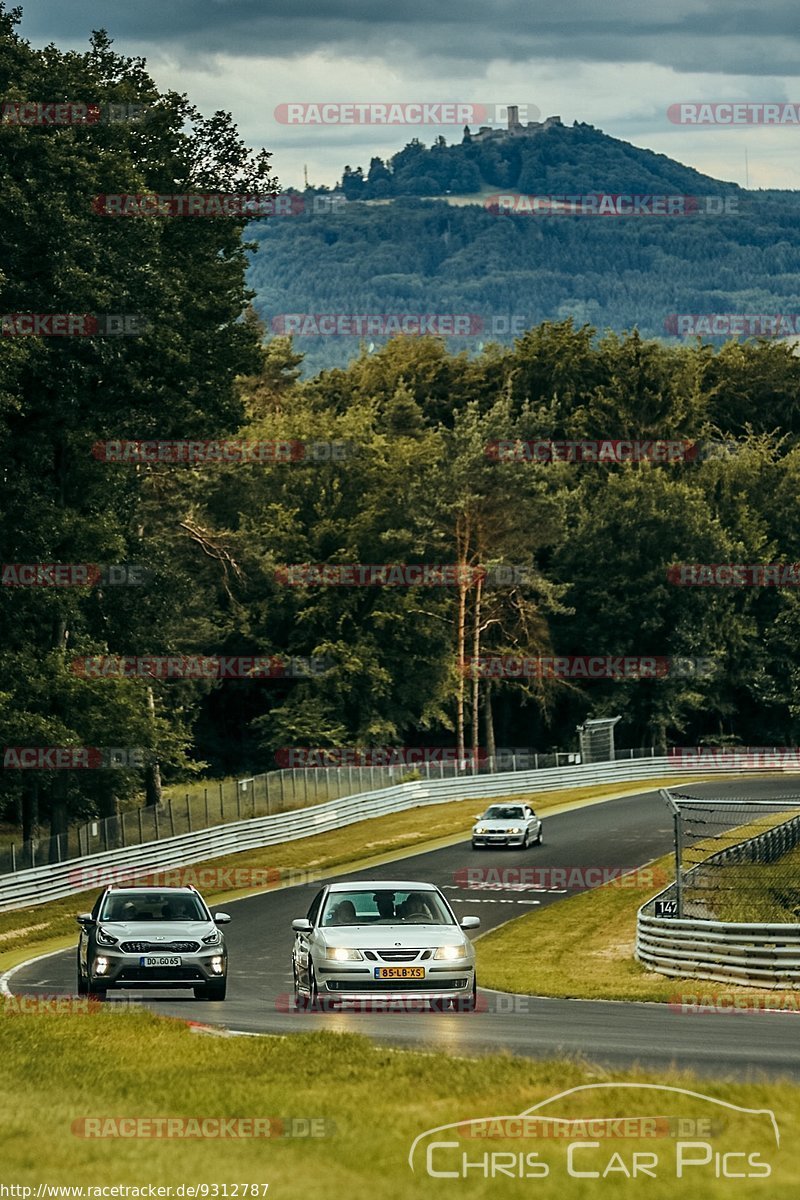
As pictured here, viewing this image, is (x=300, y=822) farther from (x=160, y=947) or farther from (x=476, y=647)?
(x=160, y=947)

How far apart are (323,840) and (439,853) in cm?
591

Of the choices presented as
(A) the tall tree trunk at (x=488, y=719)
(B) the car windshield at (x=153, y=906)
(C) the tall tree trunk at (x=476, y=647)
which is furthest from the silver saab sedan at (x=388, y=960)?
(A) the tall tree trunk at (x=488, y=719)

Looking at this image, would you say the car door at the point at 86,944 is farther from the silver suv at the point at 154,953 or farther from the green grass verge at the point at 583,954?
the green grass verge at the point at 583,954

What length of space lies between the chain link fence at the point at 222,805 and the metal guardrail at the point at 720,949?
20.4 m

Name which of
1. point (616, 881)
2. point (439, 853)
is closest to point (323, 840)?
point (439, 853)

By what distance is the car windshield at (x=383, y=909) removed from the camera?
816 inches

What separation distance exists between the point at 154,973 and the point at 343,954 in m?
3.87

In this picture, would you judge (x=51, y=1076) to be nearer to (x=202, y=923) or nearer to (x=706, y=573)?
(x=202, y=923)

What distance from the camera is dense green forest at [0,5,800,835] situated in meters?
47.2

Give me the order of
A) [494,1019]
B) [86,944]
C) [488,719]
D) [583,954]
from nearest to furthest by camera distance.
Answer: [494,1019] < [86,944] < [583,954] < [488,719]

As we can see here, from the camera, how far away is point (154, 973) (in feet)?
75.4

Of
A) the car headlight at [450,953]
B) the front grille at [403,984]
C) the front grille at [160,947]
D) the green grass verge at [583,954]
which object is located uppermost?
the car headlight at [450,953]

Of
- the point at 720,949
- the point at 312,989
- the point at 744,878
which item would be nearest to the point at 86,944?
the point at 312,989

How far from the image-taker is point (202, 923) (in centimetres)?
2362
